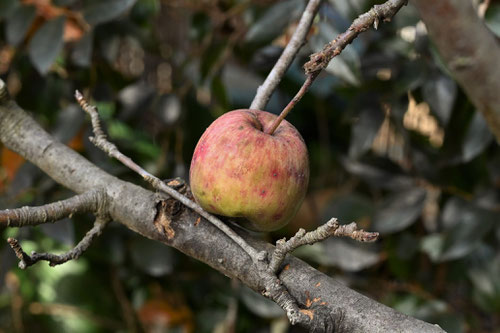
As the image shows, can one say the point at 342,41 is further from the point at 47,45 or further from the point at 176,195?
the point at 47,45

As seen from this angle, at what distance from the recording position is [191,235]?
23.5 inches

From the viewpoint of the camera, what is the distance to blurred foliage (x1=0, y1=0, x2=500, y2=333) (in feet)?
3.48

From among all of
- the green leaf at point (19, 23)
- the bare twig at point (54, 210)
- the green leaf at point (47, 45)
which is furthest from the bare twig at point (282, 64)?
the green leaf at point (19, 23)

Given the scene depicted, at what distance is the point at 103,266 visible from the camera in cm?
138

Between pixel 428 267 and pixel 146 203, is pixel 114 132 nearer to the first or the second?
pixel 428 267

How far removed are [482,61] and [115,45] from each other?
34.5 inches

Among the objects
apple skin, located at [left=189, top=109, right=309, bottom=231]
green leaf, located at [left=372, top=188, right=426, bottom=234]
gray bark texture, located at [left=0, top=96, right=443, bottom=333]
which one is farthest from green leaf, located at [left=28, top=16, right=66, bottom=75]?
green leaf, located at [left=372, top=188, right=426, bottom=234]

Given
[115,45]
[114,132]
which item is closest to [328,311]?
[115,45]

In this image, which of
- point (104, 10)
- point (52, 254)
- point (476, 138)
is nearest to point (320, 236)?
point (52, 254)

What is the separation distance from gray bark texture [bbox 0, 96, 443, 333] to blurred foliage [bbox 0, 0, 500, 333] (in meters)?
0.30

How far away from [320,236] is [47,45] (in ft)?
2.39

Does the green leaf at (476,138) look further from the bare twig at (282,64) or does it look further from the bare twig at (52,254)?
A: the bare twig at (52,254)

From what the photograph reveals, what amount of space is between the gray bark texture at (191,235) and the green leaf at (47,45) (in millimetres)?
281

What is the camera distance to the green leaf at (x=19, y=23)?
1.08 meters
